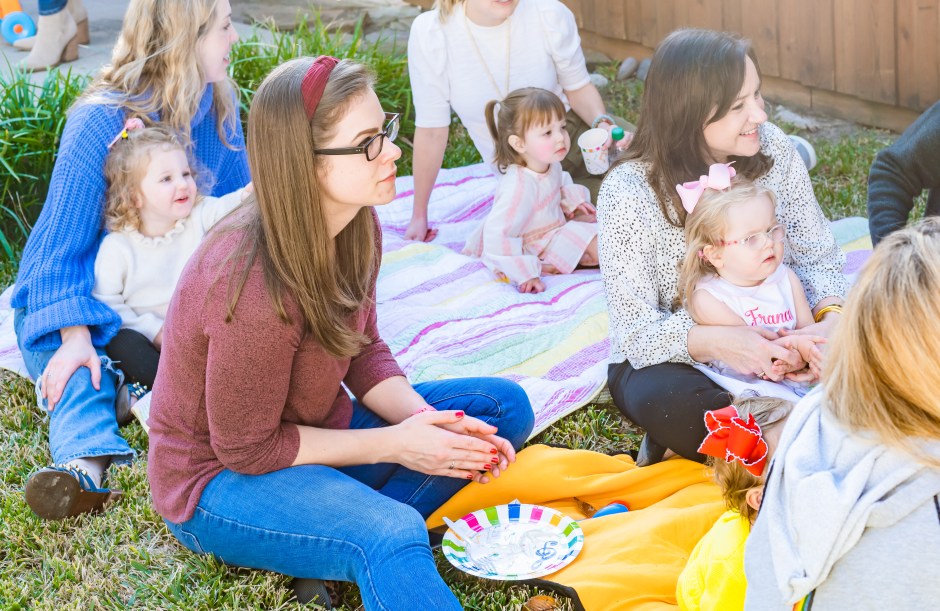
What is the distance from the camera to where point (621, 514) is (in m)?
2.98

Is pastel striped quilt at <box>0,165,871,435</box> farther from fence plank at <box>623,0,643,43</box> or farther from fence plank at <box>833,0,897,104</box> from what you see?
fence plank at <box>623,0,643,43</box>

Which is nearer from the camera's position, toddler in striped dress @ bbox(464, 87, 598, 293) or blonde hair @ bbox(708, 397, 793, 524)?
blonde hair @ bbox(708, 397, 793, 524)

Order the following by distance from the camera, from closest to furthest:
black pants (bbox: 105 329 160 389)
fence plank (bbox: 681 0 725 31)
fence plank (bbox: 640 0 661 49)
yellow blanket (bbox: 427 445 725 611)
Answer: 1. yellow blanket (bbox: 427 445 725 611)
2. black pants (bbox: 105 329 160 389)
3. fence plank (bbox: 681 0 725 31)
4. fence plank (bbox: 640 0 661 49)

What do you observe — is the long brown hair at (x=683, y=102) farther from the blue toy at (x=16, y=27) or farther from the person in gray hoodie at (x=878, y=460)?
the blue toy at (x=16, y=27)

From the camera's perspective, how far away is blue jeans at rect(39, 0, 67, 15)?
272 inches

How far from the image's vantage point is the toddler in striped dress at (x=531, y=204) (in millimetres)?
4613

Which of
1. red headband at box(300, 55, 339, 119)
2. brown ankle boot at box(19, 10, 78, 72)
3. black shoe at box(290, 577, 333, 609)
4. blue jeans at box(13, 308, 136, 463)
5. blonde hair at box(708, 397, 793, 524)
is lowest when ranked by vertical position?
black shoe at box(290, 577, 333, 609)

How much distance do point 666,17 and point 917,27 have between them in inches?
75.1

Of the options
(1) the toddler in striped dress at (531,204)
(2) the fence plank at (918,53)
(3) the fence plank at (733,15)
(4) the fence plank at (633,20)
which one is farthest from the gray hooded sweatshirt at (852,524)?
(4) the fence plank at (633,20)

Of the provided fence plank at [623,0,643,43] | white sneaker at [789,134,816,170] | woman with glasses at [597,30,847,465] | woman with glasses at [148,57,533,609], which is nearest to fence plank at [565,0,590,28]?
fence plank at [623,0,643,43]

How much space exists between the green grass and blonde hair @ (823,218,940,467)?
1213 millimetres

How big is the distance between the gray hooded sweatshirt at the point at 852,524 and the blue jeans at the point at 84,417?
236 cm

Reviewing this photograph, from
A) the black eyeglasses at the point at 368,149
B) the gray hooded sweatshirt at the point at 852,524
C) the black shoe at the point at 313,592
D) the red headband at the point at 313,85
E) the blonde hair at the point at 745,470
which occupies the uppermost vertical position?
the red headband at the point at 313,85

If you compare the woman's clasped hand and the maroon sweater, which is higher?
the maroon sweater
